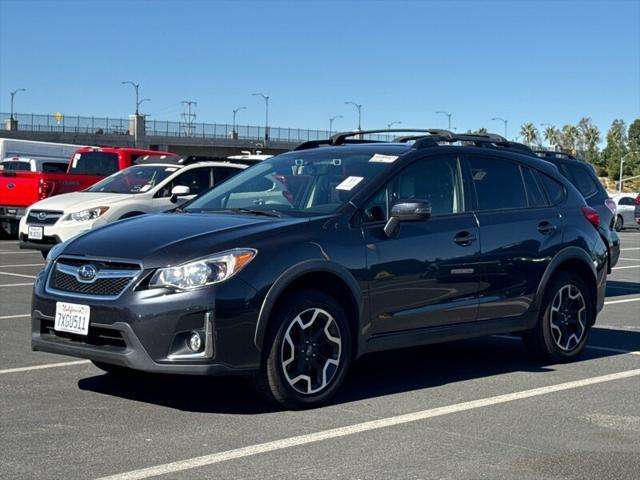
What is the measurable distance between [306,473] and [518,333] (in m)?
3.77

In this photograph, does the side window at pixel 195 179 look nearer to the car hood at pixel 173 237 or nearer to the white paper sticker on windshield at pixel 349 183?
the white paper sticker on windshield at pixel 349 183

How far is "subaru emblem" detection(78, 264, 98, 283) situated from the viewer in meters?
6.43

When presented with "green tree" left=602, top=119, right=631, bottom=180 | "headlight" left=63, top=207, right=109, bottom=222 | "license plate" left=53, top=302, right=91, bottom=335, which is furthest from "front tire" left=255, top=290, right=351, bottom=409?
"green tree" left=602, top=119, right=631, bottom=180

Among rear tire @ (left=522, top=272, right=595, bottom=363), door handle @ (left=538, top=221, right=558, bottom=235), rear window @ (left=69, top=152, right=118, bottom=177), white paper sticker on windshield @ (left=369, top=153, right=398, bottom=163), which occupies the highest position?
rear window @ (left=69, top=152, right=118, bottom=177)

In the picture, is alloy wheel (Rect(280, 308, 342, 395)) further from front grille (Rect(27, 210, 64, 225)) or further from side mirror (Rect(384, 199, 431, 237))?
front grille (Rect(27, 210, 64, 225))

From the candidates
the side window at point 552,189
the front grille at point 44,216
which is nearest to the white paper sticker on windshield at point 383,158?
the side window at point 552,189

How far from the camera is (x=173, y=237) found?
21.2 feet

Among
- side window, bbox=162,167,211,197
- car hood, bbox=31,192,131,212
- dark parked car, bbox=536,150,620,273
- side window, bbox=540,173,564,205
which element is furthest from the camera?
side window, bbox=162,167,211,197

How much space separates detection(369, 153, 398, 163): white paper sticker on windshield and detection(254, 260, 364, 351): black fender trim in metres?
1.08

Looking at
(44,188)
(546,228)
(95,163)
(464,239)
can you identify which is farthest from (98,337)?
(95,163)

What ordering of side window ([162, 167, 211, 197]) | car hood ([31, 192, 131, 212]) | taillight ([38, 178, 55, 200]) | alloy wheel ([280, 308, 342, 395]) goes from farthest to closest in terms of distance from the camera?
taillight ([38, 178, 55, 200])
side window ([162, 167, 211, 197])
car hood ([31, 192, 131, 212])
alloy wheel ([280, 308, 342, 395])

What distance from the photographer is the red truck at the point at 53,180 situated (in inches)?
893

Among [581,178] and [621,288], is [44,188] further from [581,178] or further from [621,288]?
[621,288]

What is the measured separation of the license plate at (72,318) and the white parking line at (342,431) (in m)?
1.38
